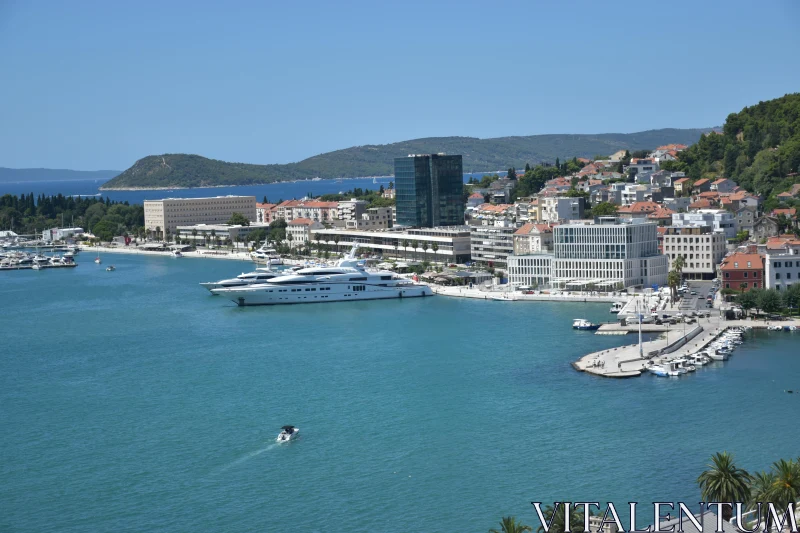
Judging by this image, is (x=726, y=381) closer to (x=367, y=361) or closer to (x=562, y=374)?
(x=562, y=374)

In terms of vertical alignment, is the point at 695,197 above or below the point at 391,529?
above

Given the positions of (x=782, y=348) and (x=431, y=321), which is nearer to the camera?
(x=782, y=348)

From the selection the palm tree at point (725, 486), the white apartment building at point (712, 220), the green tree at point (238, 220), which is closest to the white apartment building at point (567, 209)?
the white apartment building at point (712, 220)

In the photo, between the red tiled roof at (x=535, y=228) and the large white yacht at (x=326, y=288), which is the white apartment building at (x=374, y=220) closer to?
the red tiled roof at (x=535, y=228)

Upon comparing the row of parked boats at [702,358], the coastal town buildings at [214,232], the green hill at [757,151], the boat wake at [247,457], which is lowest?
the boat wake at [247,457]

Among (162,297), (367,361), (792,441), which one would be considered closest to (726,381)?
(792,441)

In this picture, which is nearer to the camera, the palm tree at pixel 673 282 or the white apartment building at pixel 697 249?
the palm tree at pixel 673 282

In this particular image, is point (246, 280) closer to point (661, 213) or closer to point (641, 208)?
point (661, 213)
